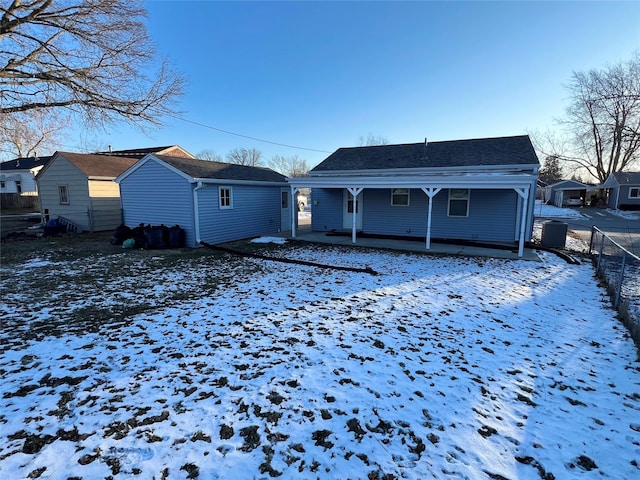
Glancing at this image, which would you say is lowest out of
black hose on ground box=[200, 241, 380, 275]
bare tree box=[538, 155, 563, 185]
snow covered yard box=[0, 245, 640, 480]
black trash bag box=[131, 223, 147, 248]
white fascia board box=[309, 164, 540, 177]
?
snow covered yard box=[0, 245, 640, 480]

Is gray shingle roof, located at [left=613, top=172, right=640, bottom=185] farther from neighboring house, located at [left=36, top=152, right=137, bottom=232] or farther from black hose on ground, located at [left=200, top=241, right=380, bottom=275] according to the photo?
neighboring house, located at [left=36, top=152, right=137, bottom=232]

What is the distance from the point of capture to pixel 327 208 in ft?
50.4

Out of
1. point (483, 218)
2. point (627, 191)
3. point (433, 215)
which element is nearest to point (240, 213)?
point (433, 215)

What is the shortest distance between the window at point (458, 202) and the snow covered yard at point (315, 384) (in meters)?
6.36

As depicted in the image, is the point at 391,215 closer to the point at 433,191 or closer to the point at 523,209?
the point at 433,191

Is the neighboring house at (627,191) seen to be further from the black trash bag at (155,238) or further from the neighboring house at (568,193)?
the black trash bag at (155,238)

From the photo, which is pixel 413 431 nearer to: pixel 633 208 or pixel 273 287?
pixel 273 287

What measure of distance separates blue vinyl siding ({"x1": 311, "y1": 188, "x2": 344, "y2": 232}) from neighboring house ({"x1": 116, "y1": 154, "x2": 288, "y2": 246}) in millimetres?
2227

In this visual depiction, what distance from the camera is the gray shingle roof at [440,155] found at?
41.5ft

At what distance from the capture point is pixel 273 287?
6945mm

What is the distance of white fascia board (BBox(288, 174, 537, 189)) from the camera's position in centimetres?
974

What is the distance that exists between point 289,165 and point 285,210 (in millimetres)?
56843

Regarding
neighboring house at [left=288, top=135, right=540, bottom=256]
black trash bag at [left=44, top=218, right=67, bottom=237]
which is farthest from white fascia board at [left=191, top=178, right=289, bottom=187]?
black trash bag at [left=44, top=218, right=67, bottom=237]

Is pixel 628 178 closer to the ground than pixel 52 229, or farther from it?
farther from it
